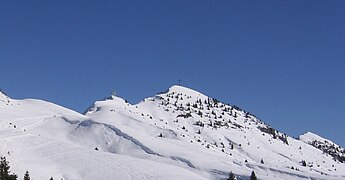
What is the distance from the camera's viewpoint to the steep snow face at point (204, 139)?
308 feet

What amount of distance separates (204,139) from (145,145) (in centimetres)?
2967

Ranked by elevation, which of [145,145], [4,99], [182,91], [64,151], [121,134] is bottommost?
[64,151]

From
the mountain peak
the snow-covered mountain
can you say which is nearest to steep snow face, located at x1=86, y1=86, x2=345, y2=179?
the mountain peak

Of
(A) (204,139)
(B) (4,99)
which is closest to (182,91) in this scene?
(A) (204,139)

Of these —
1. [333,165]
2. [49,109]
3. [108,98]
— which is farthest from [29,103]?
[333,165]

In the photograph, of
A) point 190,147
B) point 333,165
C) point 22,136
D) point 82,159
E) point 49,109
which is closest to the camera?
point 82,159

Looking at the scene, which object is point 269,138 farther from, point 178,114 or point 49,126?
point 49,126

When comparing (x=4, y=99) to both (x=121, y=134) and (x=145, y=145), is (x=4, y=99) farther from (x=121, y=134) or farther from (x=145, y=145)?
(x=145, y=145)

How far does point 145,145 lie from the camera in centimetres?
9969

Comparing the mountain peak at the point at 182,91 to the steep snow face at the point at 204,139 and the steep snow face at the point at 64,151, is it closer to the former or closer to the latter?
the steep snow face at the point at 204,139

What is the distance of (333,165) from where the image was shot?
149 m

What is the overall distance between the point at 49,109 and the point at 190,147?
143 ft

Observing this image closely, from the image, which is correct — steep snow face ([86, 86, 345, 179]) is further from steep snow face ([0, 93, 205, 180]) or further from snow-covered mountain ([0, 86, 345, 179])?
steep snow face ([0, 93, 205, 180])

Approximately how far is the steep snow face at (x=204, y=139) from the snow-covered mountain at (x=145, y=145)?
19 centimetres
